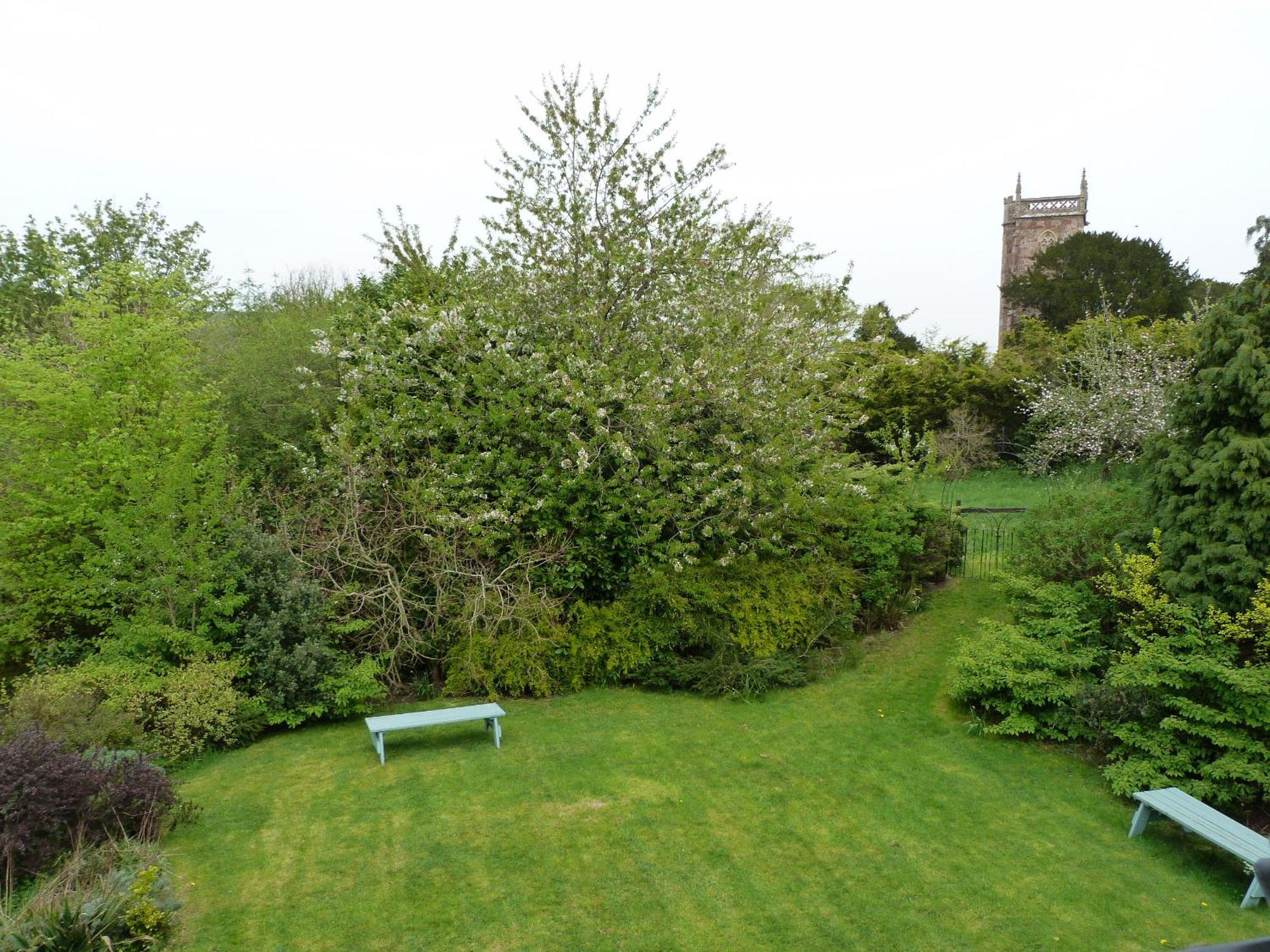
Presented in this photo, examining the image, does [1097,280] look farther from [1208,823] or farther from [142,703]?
[142,703]

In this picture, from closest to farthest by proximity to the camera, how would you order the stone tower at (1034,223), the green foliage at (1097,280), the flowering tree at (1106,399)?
the flowering tree at (1106,399)
the green foliage at (1097,280)
the stone tower at (1034,223)

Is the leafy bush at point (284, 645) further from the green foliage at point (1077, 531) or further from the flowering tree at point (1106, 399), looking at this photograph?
the flowering tree at point (1106, 399)

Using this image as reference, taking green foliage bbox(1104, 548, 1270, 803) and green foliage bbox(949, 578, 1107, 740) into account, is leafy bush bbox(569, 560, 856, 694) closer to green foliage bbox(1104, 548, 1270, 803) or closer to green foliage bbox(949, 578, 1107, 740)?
green foliage bbox(949, 578, 1107, 740)

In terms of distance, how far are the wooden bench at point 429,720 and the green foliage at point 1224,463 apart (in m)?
7.31

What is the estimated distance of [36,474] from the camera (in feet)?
30.2

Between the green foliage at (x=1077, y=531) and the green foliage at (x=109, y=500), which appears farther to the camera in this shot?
the green foliage at (x=1077, y=531)

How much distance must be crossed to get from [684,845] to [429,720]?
3.15 m

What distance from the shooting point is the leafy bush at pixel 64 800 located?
5441 millimetres

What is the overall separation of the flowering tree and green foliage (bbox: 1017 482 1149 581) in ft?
25.9

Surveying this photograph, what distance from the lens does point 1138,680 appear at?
7492 millimetres

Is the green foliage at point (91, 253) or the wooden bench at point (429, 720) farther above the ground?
the green foliage at point (91, 253)

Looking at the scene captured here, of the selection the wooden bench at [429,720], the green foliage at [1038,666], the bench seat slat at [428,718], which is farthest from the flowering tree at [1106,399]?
the bench seat slat at [428,718]

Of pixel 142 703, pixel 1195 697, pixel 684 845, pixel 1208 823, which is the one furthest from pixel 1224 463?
pixel 142 703

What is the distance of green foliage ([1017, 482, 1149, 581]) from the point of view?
391 inches
